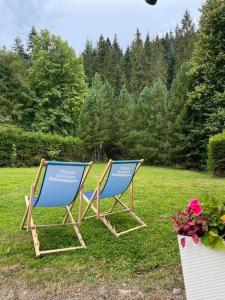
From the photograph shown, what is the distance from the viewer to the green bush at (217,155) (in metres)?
11.8

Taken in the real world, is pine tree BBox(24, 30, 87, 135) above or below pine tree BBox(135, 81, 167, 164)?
above

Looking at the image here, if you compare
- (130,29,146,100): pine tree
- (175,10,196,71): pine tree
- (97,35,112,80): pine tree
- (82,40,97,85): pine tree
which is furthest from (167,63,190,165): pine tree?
(82,40,97,85): pine tree

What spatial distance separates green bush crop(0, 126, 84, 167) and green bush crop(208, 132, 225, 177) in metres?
9.09

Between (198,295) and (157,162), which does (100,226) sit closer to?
(198,295)

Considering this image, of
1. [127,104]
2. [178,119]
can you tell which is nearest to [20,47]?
[127,104]

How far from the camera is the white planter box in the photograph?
2.37 m

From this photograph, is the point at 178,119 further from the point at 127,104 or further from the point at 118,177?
the point at 118,177

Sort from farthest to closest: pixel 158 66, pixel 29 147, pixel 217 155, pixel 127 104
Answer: pixel 158 66
pixel 127 104
pixel 29 147
pixel 217 155

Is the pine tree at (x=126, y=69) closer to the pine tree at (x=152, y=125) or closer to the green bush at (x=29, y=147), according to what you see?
the pine tree at (x=152, y=125)

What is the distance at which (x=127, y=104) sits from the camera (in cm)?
2620

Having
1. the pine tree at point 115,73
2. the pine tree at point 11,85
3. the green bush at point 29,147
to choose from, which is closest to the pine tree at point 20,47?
the pine tree at point 115,73

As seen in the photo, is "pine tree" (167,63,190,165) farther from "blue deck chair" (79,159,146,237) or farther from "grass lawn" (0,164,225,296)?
"blue deck chair" (79,159,146,237)

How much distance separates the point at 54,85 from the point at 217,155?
22.7 m

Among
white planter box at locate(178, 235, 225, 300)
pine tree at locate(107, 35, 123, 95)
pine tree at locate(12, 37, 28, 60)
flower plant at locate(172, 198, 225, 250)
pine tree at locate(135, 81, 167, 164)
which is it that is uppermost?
pine tree at locate(12, 37, 28, 60)
